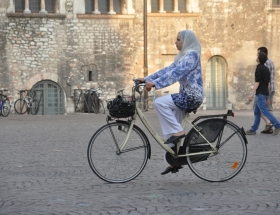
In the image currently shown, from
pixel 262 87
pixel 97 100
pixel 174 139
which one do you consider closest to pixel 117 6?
pixel 97 100

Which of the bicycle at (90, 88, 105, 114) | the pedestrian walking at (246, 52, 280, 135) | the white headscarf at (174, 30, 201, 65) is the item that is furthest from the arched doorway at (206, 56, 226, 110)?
the white headscarf at (174, 30, 201, 65)

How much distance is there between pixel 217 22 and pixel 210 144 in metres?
27.3

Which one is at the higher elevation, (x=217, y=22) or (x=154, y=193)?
(x=217, y=22)

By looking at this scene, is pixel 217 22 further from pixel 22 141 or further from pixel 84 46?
pixel 22 141

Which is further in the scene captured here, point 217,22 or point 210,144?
point 217,22

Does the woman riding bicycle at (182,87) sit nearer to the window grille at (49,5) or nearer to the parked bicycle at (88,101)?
the parked bicycle at (88,101)

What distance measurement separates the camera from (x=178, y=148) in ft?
28.9

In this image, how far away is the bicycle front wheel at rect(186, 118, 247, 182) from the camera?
8758mm

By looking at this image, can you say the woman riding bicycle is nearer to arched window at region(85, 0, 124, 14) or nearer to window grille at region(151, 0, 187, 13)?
arched window at region(85, 0, 124, 14)

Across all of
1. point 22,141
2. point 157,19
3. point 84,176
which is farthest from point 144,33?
point 84,176

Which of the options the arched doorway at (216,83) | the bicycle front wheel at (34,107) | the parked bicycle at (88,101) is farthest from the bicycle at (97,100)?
the arched doorway at (216,83)

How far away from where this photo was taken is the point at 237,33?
3581 centimetres

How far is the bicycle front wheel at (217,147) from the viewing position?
28.7 ft

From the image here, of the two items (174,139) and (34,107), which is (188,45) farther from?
(34,107)
